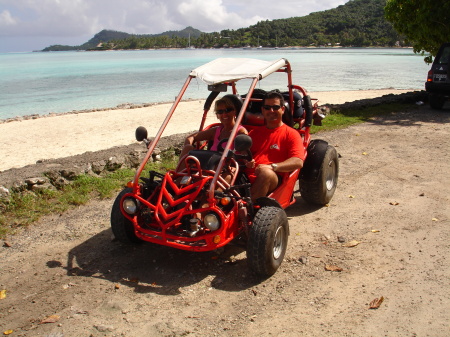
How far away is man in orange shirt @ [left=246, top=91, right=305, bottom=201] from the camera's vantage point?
4941mm

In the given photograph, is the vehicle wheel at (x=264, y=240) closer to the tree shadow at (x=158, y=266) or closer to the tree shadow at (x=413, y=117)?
the tree shadow at (x=158, y=266)

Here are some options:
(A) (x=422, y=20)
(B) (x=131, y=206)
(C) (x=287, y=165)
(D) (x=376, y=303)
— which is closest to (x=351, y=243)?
(C) (x=287, y=165)

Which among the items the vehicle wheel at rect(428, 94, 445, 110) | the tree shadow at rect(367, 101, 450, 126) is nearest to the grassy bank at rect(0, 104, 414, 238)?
the tree shadow at rect(367, 101, 450, 126)

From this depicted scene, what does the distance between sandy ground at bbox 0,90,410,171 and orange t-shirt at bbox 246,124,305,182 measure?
596 centimetres

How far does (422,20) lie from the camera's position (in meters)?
14.3

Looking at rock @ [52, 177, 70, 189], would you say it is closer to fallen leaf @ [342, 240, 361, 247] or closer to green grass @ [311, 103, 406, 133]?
fallen leaf @ [342, 240, 361, 247]

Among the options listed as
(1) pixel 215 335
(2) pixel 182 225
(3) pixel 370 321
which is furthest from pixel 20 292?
(3) pixel 370 321

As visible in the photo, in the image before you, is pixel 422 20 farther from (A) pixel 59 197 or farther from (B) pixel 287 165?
(A) pixel 59 197

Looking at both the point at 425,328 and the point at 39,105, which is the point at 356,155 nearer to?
the point at 425,328

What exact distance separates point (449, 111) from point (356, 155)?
6426 mm

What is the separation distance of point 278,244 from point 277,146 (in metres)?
1.19

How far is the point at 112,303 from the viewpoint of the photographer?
13.6ft

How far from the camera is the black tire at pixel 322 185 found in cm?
598

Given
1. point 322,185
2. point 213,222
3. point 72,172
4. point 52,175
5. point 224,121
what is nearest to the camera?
point 213,222
